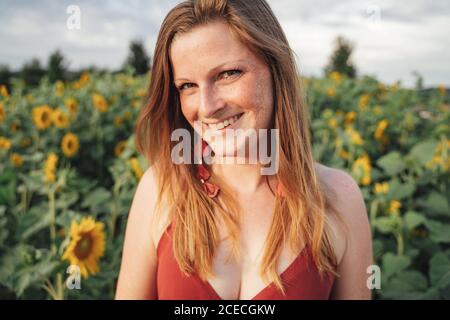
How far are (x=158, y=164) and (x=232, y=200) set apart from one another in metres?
0.22

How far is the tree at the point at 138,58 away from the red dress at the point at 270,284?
11246 millimetres

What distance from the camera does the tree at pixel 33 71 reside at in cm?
1130

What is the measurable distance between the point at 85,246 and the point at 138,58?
38.3 ft

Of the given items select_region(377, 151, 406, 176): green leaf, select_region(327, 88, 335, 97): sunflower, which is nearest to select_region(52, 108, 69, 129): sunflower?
select_region(377, 151, 406, 176): green leaf

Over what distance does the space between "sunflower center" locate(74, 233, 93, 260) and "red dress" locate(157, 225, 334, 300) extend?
0.35 m

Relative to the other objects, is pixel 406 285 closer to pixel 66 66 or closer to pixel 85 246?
pixel 85 246

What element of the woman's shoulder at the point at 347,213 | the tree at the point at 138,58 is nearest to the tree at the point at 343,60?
the tree at the point at 138,58

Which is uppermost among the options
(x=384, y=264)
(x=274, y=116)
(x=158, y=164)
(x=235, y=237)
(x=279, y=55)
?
(x=279, y=55)

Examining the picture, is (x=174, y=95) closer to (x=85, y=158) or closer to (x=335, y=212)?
(x=335, y=212)

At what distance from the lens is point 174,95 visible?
131 cm

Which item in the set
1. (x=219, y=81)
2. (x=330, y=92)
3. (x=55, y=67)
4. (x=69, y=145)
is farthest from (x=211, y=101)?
(x=55, y=67)

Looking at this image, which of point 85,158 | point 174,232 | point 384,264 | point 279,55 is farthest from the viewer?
point 85,158

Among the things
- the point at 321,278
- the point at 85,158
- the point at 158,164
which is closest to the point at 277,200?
the point at 321,278

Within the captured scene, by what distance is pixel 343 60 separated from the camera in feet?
40.0
